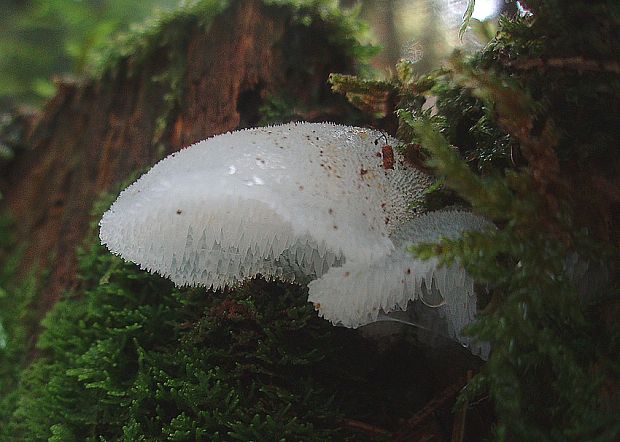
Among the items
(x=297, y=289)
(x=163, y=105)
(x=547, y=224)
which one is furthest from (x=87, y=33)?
(x=547, y=224)

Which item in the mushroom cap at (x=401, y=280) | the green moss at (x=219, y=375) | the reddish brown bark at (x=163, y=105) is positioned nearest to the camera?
the mushroom cap at (x=401, y=280)

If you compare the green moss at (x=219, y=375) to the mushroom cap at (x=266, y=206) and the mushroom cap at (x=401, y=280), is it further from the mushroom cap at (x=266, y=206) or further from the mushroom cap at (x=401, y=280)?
the mushroom cap at (x=401, y=280)

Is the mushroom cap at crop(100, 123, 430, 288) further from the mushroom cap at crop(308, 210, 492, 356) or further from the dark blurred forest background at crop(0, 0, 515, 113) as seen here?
the dark blurred forest background at crop(0, 0, 515, 113)

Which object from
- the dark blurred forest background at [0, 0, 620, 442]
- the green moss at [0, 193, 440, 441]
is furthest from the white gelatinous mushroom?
the green moss at [0, 193, 440, 441]

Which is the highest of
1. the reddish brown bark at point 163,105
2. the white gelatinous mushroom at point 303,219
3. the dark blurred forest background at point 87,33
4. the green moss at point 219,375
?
the dark blurred forest background at point 87,33

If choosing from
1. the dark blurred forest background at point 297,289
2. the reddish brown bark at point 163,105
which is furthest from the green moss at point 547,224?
the reddish brown bark at point 163,105

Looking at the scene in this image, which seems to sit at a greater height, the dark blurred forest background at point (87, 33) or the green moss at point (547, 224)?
the dark blurred forest background at point (87, 33)

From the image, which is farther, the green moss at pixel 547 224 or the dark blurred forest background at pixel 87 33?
the dark blurred forest background at pixel 87 33
